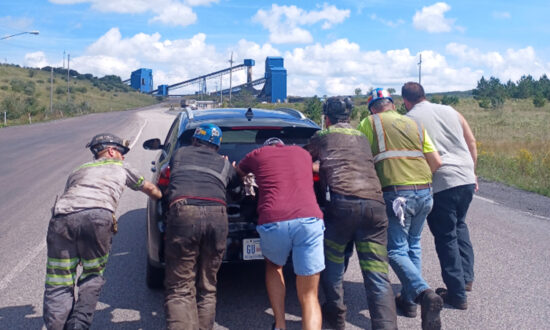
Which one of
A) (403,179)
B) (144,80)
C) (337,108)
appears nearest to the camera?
(403,179)

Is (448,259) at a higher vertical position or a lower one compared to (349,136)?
lower

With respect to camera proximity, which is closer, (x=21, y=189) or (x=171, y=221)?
(x=171, y=221)

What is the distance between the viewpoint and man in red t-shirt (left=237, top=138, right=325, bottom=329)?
3.74 metres

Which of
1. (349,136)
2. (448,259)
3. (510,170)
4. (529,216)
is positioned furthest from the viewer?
(510,170)

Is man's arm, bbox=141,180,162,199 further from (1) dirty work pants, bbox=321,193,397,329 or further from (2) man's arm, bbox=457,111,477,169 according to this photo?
(2) man's arm, bbox=457,111,477,169

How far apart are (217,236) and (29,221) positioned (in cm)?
521

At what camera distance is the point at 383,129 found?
4348 mm

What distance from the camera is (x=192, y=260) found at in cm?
380

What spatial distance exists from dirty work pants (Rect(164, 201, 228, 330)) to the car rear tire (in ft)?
3.12

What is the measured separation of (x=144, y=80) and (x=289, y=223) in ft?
397

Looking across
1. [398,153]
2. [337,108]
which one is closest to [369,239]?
[398,153]

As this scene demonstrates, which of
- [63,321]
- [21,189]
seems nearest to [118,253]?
[63,321]

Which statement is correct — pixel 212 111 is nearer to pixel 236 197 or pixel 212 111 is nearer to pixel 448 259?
pixel 236 197

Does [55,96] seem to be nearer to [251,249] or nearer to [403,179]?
[251,249]
